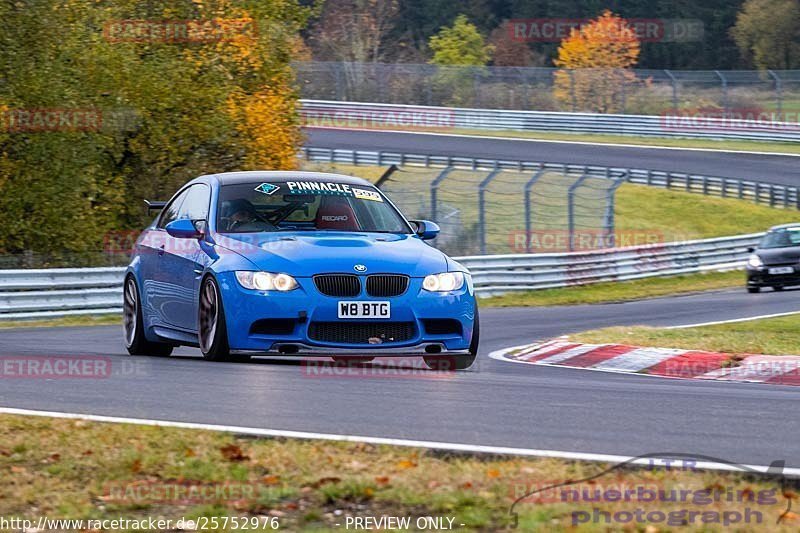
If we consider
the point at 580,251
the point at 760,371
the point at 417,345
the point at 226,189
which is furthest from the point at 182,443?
the point at 580,251

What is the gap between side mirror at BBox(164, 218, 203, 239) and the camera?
1092cm

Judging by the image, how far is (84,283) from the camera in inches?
893

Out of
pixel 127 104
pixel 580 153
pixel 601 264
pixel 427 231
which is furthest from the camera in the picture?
pixel 580 153

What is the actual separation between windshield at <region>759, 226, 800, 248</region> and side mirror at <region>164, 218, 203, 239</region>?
18120mm

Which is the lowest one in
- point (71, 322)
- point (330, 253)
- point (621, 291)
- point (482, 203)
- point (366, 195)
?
point (621, 291)

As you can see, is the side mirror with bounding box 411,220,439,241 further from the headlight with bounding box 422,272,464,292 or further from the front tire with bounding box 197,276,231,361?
the front tire with bounding box 197,276,231,361

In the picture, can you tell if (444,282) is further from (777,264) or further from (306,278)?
(777,264)

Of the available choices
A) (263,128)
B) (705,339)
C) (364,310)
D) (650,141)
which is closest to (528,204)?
(263,128)

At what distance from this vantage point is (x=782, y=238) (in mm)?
26953

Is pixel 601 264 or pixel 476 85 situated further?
pixel 476 85

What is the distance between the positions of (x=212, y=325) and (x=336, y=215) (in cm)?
146

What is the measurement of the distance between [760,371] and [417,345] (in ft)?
11.0

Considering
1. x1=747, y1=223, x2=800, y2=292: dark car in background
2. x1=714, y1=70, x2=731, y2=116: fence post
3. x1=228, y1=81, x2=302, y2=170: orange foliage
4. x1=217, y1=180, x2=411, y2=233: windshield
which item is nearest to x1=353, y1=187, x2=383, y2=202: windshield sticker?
x1=217, y1=180, x2=411, y2=233: windshield

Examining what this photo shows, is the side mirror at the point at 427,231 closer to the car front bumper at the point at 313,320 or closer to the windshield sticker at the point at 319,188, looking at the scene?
the windshield sticker at the point at 319,188
